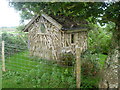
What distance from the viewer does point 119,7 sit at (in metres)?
2.73

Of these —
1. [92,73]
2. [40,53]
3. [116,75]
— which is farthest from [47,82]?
[40,53]

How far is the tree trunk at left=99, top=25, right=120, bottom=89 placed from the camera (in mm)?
Result: 3387

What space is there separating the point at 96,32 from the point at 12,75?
24.6 feet

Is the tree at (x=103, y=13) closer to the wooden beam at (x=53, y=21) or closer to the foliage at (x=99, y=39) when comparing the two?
the foliage at (x=99, y=39)

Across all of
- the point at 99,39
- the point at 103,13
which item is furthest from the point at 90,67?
the point at 99,39

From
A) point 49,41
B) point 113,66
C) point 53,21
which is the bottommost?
point 113,66

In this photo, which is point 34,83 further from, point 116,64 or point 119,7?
point 119,7

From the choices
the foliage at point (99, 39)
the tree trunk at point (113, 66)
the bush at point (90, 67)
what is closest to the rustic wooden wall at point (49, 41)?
the foliage at point (99, 39)

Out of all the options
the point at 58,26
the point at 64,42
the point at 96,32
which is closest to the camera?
the point at 58,26

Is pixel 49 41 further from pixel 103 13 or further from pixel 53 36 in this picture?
pixel 103 13

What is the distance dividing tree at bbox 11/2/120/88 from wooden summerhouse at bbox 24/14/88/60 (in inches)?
244

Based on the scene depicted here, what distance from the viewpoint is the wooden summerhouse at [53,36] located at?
33.0 ft

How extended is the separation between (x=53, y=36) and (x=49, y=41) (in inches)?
21.6

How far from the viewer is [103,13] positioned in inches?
119
